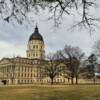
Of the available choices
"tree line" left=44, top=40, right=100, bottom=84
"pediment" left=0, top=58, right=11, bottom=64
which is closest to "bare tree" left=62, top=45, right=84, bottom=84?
"tree line" left=44, top=40, right=100, bottom=84

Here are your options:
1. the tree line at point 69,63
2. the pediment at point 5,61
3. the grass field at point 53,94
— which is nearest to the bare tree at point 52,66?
the tree line at point 69,63

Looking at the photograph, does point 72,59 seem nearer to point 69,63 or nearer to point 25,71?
point 69,63

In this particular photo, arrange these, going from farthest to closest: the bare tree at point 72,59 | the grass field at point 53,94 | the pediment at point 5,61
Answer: the pediment at point 5,61 → the bare tree at point 72,59 → the grass field at point 53,94

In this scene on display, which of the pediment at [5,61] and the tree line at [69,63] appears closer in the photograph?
the tree line at [69,63]

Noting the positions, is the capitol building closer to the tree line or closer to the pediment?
the pediment

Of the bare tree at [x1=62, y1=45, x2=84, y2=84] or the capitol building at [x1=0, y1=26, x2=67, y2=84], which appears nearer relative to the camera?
the bare tree at [x1=62, y1=45, x2=84, y2=84]

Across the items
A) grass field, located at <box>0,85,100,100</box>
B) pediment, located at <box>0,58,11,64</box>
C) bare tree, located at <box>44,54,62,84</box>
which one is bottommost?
grass field, located at <box>0,85,100,100</box>

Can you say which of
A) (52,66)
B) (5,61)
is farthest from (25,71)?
(52,66)

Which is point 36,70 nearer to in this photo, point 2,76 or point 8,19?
point 2,76

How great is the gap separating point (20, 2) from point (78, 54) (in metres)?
108

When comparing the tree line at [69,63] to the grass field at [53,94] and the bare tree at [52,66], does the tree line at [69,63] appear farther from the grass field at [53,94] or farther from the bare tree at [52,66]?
the grass field at [53,94]

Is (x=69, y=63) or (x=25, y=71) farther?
(x=25, y=71)

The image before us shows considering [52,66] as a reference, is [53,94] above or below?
below

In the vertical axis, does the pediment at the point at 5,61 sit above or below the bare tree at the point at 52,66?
above
